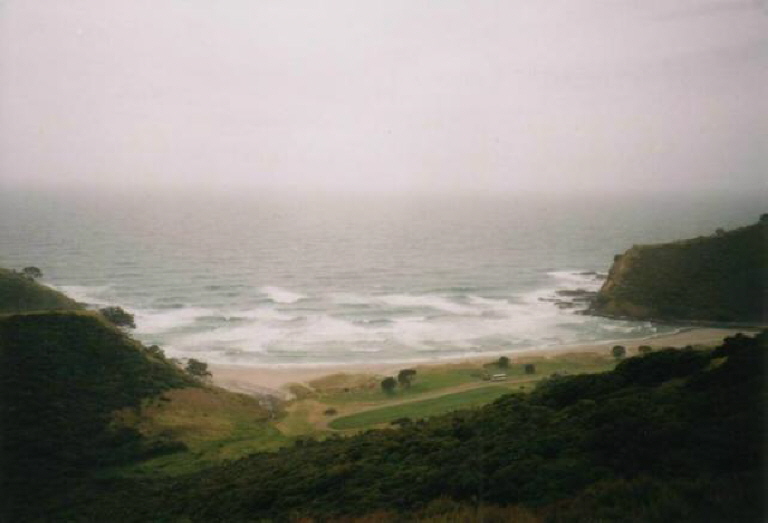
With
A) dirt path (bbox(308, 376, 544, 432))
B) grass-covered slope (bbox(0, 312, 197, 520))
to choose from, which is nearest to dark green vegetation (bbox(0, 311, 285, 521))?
grass-covered slope (bbox(0, 312, 197, 520))

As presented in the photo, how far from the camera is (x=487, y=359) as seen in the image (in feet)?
150

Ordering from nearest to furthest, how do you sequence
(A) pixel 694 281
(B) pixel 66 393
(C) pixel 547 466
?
(C) pixel 547 466 → (B) pixel 66 393 → (A) pixel 694 281

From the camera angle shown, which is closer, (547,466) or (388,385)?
(547,466)

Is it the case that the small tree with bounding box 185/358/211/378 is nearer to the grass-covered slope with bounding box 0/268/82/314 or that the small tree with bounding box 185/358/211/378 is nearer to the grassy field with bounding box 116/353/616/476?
the grassy field with bounding box 116/353/616/476

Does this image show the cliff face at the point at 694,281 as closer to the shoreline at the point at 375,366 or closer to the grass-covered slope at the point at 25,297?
the shoreline at the point at 375,366

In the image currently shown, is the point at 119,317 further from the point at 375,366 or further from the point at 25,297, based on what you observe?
the point at 375,366

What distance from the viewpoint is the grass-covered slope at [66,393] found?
25.8m

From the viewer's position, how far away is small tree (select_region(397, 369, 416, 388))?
130ft

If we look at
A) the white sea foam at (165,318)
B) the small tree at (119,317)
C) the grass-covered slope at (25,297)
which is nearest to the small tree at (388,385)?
the white sea foam at (165,318)

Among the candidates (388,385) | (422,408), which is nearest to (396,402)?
(388,385)

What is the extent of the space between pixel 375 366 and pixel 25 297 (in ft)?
101

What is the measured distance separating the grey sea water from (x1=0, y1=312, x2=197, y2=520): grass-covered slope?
11.8m

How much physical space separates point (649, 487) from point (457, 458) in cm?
697

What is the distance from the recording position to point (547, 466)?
13.0 metres
